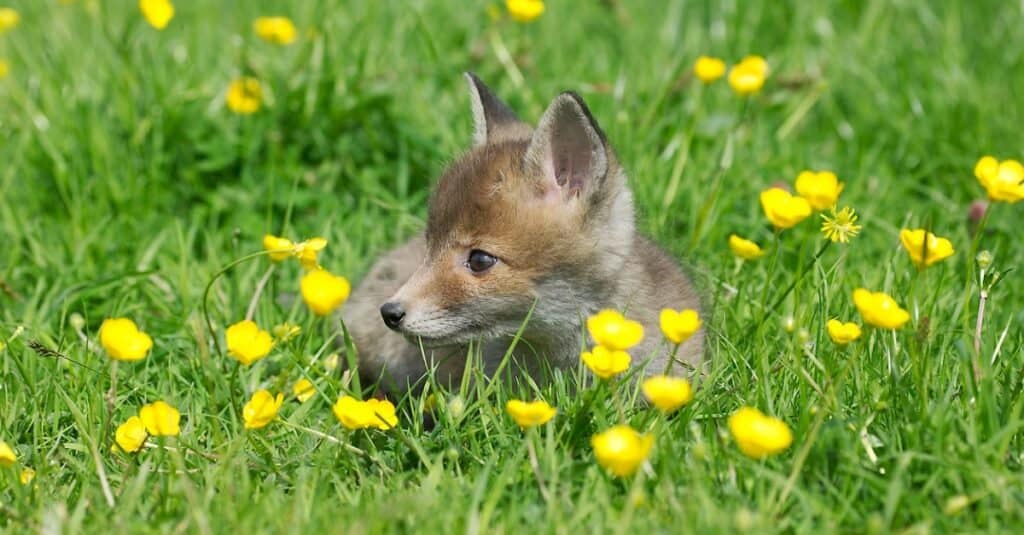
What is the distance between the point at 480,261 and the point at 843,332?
1.16 metres

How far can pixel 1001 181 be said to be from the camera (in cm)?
327

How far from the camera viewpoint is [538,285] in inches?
152

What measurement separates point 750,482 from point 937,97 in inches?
130

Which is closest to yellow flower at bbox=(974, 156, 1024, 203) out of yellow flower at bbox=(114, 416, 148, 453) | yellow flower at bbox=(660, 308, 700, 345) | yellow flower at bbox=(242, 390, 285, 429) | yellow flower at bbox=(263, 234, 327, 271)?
yellow flower at bbox=(660, 308, 700, 345)

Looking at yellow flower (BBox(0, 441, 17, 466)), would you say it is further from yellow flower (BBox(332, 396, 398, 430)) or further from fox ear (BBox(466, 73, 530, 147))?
fox ear (BBox(466, 73, 530, 147))

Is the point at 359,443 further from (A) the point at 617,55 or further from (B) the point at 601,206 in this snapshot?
(A) the point at 617,55

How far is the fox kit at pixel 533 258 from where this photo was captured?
3824mm

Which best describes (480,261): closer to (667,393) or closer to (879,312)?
(667,393)

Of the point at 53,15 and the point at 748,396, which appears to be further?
the point at 53,15

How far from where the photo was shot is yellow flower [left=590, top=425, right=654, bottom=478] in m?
2.74

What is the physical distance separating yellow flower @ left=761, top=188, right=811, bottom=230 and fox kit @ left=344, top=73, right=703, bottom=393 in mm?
597

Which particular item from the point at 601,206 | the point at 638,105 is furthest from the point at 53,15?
the point at 601,206

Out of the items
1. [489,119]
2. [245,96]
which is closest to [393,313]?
[489,119]

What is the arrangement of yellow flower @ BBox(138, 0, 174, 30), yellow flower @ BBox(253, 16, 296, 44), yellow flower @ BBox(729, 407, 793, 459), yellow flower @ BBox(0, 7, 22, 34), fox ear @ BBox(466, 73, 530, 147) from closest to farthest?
yellow flower @ BBox(729, 407, 793, 459) < fox ear @ BBox(466, 73, 530, 147) < yellow flower @ BBox(138, 0, 174, 30) < yellow flower @ BBox(253, 16, 296, 44) < yellow flower @ BBox(0, 7, 22, 34)
